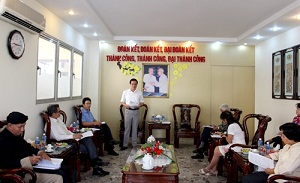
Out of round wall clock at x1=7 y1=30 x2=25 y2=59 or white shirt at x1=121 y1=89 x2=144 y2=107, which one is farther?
white shirt at x1=121 y1=89 x2=144 y2=107

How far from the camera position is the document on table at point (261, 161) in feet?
10.5

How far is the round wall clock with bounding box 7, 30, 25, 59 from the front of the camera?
11.5 ft

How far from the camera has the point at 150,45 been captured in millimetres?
7863

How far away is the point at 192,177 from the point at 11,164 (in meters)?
2.94

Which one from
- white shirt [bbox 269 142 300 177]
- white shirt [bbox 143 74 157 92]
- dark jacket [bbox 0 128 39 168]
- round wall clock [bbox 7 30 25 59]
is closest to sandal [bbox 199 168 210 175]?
white shirt [bbox 269 142 300 177]

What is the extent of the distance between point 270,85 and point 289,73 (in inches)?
38.9

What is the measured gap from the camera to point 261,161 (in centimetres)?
324

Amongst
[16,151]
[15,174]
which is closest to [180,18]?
[16,151]

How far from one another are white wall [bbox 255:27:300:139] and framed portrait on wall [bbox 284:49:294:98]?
15 centimetres

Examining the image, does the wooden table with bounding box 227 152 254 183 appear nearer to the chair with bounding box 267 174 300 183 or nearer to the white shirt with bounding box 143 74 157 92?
the chair with bounding box 267 174 300 183

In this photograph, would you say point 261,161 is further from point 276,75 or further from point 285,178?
point 276,75

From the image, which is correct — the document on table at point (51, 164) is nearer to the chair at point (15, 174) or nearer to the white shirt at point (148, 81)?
the chair at point (15, 174)

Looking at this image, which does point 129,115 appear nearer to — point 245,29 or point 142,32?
point 142,32

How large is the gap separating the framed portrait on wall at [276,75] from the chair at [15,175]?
533cm
